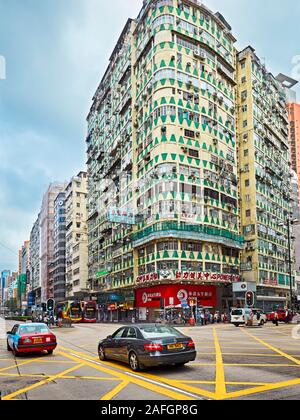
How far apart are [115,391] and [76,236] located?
9749 cm

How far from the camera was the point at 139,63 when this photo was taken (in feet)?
204

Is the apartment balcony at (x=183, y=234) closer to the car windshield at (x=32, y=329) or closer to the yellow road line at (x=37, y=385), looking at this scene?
the car windshield at (x=32, y=329)

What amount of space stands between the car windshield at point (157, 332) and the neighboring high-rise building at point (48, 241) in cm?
12558

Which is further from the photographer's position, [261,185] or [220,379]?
[261,185]

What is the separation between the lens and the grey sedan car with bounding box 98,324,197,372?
1180 centimetres

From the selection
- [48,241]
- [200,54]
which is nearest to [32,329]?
[200,54]

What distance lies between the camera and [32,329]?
1794cm

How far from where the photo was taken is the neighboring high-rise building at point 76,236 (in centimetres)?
9906

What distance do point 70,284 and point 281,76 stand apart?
2532 inches

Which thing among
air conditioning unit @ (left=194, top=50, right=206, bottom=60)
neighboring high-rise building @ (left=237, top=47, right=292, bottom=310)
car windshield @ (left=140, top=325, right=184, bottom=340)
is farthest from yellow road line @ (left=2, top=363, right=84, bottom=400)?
neighboring high-rise building @ (left=237, top=47, right=292, bottom=310)

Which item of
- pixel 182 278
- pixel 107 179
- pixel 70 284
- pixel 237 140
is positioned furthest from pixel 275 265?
pixel 70 284

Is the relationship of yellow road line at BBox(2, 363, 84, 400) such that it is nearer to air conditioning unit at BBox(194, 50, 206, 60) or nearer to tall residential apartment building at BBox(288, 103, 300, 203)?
air conditioning unit at BBox(194, 50, 206, 60)

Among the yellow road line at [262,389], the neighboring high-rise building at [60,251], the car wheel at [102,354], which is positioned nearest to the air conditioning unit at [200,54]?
the car wheel at [102,354]

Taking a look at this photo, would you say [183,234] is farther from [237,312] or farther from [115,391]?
[115,391]
